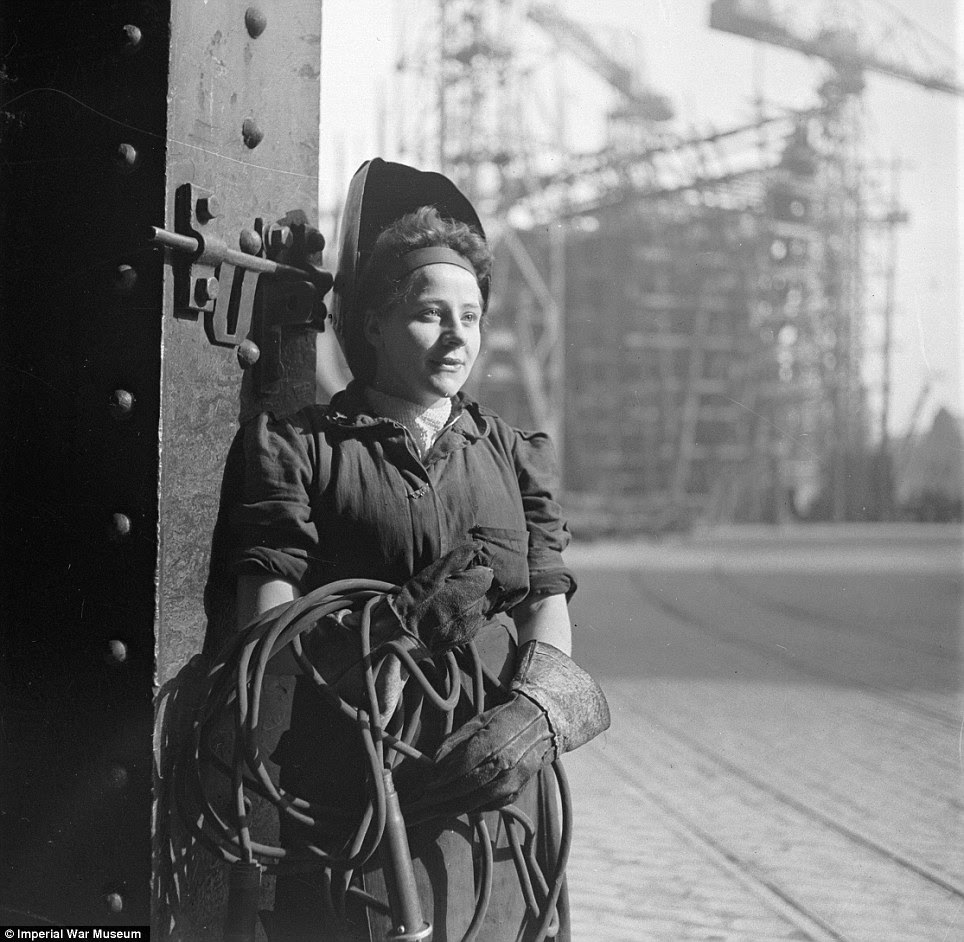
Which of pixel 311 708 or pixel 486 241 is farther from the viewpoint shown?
pixel 486 241

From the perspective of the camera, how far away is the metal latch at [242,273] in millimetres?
1778

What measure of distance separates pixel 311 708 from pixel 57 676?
16.4 inches

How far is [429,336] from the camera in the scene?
6.13 feet

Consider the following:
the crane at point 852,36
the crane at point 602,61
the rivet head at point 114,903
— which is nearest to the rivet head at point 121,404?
the rivet head at point 114,903

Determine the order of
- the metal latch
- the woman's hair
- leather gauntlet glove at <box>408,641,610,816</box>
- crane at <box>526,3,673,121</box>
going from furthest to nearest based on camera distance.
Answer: crane at <box>526,3,673,121</box>
the woman's hair
the metal latch
leather gauntlet glove at <box>408,641,610,816</box>

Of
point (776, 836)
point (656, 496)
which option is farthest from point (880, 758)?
point (656, 496)

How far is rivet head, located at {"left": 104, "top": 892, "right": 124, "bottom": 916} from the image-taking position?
1767 mm

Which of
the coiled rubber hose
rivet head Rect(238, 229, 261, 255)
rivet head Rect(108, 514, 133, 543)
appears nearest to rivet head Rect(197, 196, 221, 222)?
rivet head Rect(238, 229, 261, 255)

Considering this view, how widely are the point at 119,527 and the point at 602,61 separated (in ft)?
21.0

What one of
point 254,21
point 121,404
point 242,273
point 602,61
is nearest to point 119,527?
point 121,404

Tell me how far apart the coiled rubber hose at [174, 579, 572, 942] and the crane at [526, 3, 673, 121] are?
2592 millimetres

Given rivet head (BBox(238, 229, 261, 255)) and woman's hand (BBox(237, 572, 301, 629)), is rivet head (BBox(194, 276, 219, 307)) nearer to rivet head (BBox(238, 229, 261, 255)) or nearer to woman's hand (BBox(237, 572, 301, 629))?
rivet head (BBox(238, 229, 261, 255))

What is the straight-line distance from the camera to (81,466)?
1817 mm

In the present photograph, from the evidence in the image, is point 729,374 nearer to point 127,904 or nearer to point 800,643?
point 800,643
